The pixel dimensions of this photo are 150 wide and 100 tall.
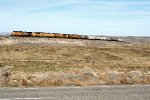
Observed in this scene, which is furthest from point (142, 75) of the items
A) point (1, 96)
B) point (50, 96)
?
point (1, 96)

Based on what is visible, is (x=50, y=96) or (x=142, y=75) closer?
(x=50, y=96)

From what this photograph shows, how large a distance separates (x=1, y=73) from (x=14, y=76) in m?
1.24

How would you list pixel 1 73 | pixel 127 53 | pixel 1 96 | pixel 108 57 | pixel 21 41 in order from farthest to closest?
1. pixel 21 41
2. pixel 127 53
3. pixel 108 57
4. pixel 1 73
5. pixel 1 96

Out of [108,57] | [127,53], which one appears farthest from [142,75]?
[127,53]

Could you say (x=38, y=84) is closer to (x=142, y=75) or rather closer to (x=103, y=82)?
(x=103, y=82)

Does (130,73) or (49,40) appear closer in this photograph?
(130,73)

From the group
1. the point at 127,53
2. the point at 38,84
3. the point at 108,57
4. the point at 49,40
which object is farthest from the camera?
the point at 49,40

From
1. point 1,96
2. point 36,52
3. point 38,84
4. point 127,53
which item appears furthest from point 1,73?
point 127,53

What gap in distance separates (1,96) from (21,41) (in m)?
42.1

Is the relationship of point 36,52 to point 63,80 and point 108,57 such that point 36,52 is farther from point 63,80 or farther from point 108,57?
point 63,80

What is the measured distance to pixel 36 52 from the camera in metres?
42.3

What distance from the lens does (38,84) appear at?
19344mm

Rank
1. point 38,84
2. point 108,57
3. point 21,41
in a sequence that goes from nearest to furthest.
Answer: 1. point 38,84
2. point 108,57
3. point 21,41

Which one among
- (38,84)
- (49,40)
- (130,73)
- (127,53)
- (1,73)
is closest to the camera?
(38,84)
